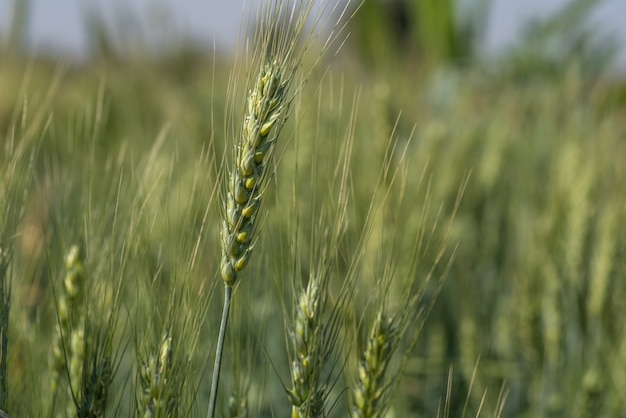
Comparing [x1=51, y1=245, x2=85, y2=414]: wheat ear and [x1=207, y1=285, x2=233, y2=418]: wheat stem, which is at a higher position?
[x1=207, y1=285, x2=233, y2=418]: wheat stem

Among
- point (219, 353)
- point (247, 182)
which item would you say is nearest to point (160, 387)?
point (219, 353)

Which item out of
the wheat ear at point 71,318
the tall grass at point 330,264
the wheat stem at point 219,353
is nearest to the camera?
the wheat stem at point 219,353

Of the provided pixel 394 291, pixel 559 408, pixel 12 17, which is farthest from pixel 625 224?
pixel 12 17

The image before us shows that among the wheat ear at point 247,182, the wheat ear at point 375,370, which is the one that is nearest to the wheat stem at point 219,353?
the wheat ear at point 247,182

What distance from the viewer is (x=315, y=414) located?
81cm

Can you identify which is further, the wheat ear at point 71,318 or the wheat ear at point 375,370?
the wheat ear at point 71,318

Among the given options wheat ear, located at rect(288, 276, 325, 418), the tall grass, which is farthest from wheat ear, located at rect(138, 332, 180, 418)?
wheat ear, located at rect(288, 276, 325, 418)

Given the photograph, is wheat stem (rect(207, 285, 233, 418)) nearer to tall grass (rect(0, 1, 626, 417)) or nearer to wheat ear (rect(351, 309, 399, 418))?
tall grass (rect(0, 1, 626, 417))

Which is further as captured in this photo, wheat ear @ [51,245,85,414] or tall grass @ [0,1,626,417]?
wheat ear @ [51,245,85,414]

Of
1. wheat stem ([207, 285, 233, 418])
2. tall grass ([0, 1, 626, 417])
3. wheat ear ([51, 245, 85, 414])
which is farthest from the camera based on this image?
wheat ear ([51, 245, 85, 414])

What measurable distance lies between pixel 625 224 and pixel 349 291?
0.96 meters

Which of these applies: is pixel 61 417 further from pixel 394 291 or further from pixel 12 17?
pixel 12 17

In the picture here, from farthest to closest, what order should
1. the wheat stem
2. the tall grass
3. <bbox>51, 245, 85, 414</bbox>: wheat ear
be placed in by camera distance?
<bbox>51, 245, 85, 414</bbox>: wheat ear → the tall grass → the wheat stem

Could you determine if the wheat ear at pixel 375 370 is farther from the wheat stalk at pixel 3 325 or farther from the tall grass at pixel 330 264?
the wheat stalk at pixel 3 325
